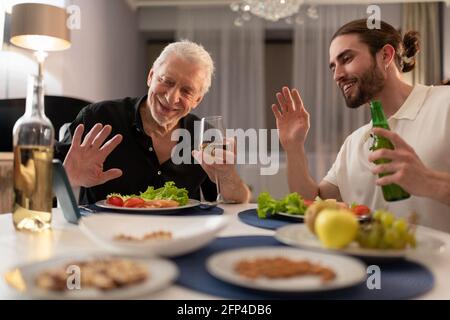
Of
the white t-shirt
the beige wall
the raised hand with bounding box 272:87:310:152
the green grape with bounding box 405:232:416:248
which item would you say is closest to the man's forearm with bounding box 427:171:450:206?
the white t-shirt

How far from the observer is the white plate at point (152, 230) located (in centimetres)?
49

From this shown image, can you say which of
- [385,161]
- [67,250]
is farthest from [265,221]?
[67,250]

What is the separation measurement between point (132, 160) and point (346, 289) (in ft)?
4.21

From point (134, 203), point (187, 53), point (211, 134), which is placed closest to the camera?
point (134, 203)

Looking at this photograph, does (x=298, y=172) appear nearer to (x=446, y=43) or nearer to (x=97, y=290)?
(x=97, y=290)

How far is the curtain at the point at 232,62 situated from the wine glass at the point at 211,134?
3.59m

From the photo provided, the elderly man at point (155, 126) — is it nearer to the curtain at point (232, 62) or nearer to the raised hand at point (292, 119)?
the raised hand at point (292, 119)

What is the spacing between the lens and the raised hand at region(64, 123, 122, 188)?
1.10m

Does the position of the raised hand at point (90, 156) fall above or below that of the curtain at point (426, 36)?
below

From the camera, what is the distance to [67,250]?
63cm

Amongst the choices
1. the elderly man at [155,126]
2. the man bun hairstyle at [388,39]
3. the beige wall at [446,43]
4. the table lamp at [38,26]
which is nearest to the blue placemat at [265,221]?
the elderly man at [155,126]

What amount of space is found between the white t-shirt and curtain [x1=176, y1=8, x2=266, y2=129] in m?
3.29

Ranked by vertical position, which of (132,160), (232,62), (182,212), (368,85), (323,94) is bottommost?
(182,212)

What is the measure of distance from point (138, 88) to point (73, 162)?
4140mm
